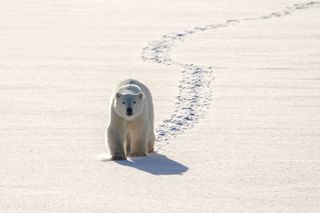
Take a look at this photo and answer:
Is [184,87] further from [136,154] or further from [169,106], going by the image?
[136,154]

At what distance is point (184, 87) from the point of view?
9086 millimetres

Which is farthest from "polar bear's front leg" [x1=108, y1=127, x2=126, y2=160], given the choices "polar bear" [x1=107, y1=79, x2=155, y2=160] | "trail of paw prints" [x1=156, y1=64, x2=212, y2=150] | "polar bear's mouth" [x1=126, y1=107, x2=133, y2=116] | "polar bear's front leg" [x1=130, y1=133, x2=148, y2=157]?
"trail of paw prints" [x1=156, y1=64, x2=212, y2=150]

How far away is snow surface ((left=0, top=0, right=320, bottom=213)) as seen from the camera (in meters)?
5.86

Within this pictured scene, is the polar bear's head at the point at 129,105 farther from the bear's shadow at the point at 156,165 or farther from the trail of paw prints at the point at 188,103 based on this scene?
the trail of paw prints at the point at 188,103

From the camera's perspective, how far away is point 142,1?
603 inches

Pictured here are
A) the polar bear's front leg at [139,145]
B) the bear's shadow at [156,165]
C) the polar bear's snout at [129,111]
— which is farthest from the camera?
the polar bear's front leg at [139,145]

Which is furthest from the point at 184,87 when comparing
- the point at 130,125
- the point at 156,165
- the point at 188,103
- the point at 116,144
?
the point at 156,165

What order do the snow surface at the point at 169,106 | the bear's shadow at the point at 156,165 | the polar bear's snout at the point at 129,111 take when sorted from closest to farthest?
1. the snow surface at the point at 169,106
2. the bear's shadow at the point at 156,165
3. the polar bear's snout at the point at 129,111

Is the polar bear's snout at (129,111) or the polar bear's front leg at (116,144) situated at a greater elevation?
the polar bear's snout at (129,111)

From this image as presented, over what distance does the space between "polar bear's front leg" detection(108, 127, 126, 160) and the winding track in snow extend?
382 millimetres

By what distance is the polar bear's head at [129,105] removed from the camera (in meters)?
6.75

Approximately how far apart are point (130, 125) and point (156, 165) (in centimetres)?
46

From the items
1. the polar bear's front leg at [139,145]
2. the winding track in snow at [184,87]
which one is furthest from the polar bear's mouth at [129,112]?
the winding track in snow at [184,87]

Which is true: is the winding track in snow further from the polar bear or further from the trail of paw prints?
the polar bear
